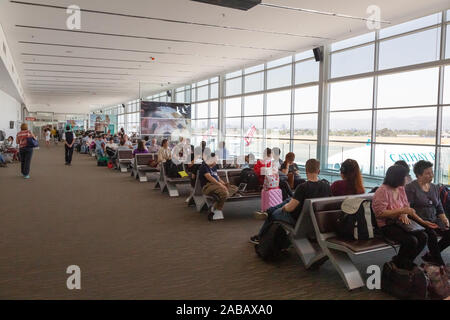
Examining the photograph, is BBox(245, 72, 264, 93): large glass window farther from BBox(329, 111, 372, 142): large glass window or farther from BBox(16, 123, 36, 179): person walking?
BBox(16, 123, 36, 179): person walking

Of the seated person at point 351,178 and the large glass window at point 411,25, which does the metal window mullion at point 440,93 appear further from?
the seated person at point 351,178

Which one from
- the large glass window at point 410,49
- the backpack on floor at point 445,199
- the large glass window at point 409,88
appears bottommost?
the backpack on floor at point 445,199

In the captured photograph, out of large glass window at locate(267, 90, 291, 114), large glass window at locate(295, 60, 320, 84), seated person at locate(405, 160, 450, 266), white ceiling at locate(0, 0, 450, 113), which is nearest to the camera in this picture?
seated person at locate(405, 160, 450, 266)

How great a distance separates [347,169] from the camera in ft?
15.0

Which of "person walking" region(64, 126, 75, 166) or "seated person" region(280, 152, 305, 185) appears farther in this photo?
"person walking" region(64, 126, 75, 166)

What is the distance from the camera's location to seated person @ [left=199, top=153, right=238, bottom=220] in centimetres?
Result: 655

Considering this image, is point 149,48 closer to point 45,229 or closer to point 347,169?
point 45,229

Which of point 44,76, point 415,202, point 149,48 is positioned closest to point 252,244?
point 415,202

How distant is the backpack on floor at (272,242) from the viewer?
4.35 metres

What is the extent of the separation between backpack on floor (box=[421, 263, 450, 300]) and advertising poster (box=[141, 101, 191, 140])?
14735 mm

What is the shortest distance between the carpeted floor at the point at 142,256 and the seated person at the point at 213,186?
29 centimetres

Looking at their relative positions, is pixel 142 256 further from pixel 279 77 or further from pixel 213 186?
pixel 279 77

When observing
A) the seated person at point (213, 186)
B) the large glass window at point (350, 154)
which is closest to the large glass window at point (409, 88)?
the large glass window at point (350, 154)

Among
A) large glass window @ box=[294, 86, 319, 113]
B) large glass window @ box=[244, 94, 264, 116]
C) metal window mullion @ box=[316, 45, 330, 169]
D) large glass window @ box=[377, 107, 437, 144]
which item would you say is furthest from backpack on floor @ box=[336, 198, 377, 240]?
large glass window @ box=[244, 94, 264, 116]
